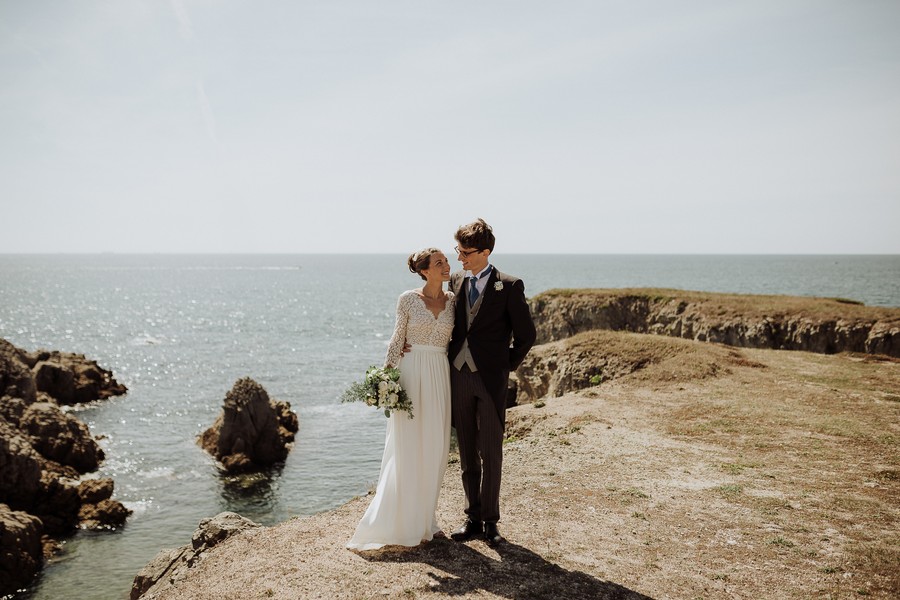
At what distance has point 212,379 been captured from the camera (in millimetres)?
42594

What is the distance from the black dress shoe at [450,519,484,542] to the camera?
7566 millimetres

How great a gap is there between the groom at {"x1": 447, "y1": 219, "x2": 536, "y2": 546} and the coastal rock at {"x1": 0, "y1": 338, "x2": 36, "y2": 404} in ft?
89.2

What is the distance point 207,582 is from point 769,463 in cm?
980

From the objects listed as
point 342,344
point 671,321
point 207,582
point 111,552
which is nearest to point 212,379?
point 342,344

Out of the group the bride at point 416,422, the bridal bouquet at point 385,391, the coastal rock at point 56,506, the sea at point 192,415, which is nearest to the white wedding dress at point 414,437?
the bride at point 416,422

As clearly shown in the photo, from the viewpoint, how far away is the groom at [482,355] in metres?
7.22

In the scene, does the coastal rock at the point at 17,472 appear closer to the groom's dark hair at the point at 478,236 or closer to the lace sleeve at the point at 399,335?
the lace sleeve at the point at 399,335

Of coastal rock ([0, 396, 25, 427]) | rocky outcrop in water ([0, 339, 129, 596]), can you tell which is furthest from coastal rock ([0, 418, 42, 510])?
coastal rock ([0, 396, 25, 427])

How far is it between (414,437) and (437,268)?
2199 millimetres

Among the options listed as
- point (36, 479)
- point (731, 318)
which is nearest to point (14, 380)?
point (36, 479)

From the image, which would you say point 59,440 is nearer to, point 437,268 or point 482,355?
point 437,268

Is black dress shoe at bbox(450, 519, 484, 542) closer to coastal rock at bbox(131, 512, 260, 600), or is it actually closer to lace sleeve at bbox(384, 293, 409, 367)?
lace sleeve at bbox(384, 293, 409, 367)

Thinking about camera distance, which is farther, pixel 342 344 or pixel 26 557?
pixel 342 344

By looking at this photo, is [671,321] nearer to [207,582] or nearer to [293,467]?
[293,467]
